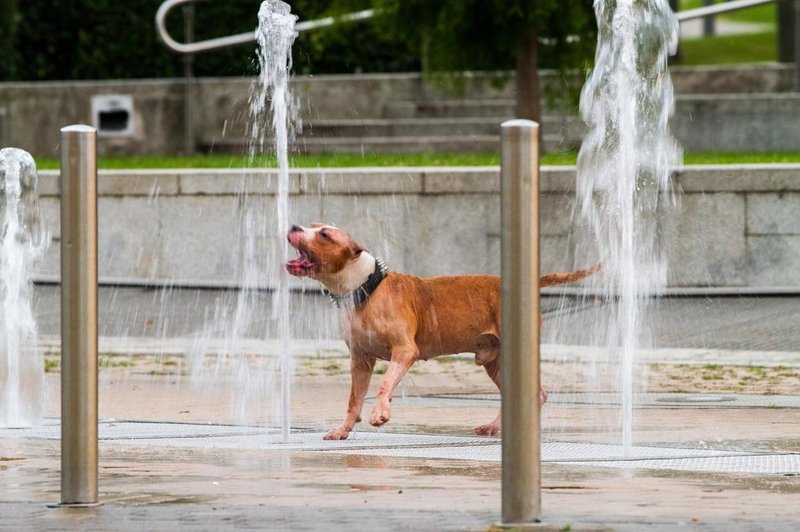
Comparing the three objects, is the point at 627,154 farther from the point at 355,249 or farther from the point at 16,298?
the point at 16,298

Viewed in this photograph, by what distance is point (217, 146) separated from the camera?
19828 mm

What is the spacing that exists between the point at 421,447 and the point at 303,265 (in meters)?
0.96

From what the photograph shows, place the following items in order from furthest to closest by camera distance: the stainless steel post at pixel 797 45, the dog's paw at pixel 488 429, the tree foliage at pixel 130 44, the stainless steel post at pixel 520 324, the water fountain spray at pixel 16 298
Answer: the tree foliage at pixel 130 44 → the stainless steel post at pixel 797 45 → the water fountain spray at pixel 16 298 → the dog's paw at pixel 488 429 → the stainless steel post at pixel 520 324

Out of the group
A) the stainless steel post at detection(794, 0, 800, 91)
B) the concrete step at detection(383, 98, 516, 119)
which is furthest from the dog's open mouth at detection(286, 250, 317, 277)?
the stainless steel post at detection(794, 0, 800, 91)

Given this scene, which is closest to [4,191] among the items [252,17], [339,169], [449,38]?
[339,169]

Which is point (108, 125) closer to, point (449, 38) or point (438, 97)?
point (438, 97)

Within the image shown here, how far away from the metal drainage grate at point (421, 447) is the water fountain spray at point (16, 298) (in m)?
0.49

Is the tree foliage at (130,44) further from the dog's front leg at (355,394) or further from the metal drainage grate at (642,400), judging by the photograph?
the dog's front leg at (355,394)

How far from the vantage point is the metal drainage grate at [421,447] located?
255 inches

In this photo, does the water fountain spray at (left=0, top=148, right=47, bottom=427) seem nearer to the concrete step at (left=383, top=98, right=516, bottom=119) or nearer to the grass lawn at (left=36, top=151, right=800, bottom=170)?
the grass lawn at (left=36, top=151, right=800, bottom=170)

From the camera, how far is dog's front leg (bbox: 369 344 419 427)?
712 centimetres

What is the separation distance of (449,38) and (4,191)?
270 inches

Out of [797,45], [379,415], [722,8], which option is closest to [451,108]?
[722,8]

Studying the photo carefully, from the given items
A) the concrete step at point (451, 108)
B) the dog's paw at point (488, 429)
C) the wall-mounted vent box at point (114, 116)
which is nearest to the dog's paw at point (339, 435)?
the dog's paw at point (488, 429)
